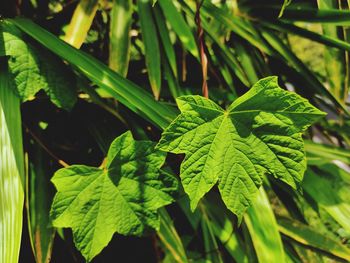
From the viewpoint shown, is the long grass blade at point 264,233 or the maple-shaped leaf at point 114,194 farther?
the long grass blade at point 264,233

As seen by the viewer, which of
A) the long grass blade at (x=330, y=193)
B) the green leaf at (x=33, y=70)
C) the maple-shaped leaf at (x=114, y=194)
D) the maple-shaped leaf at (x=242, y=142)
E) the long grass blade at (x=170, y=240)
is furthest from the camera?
the long grass blade at (x=330, y=193)

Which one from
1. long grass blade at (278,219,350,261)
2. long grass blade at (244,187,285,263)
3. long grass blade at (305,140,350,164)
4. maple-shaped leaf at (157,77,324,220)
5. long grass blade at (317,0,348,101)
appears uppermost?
long grass blade at (317,0,348,101)

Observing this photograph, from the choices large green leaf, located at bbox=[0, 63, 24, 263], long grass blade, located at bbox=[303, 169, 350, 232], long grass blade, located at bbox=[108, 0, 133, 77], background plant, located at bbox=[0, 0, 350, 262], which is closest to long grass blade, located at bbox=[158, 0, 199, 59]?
background plant, located at bbox=[0, 0, 350, 262]

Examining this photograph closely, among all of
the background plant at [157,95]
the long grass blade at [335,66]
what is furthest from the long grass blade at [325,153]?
the long grass blade at [335,66]

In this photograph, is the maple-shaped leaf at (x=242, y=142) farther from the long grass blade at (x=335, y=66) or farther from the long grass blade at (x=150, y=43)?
the long grass blade at (x=335, y=66)

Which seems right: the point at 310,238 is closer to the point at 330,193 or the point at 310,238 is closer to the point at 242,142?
the point at 330,193

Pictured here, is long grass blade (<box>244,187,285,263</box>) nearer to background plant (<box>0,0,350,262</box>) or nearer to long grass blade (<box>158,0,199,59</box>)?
background plant (<box>0,0,350,262</box>)
